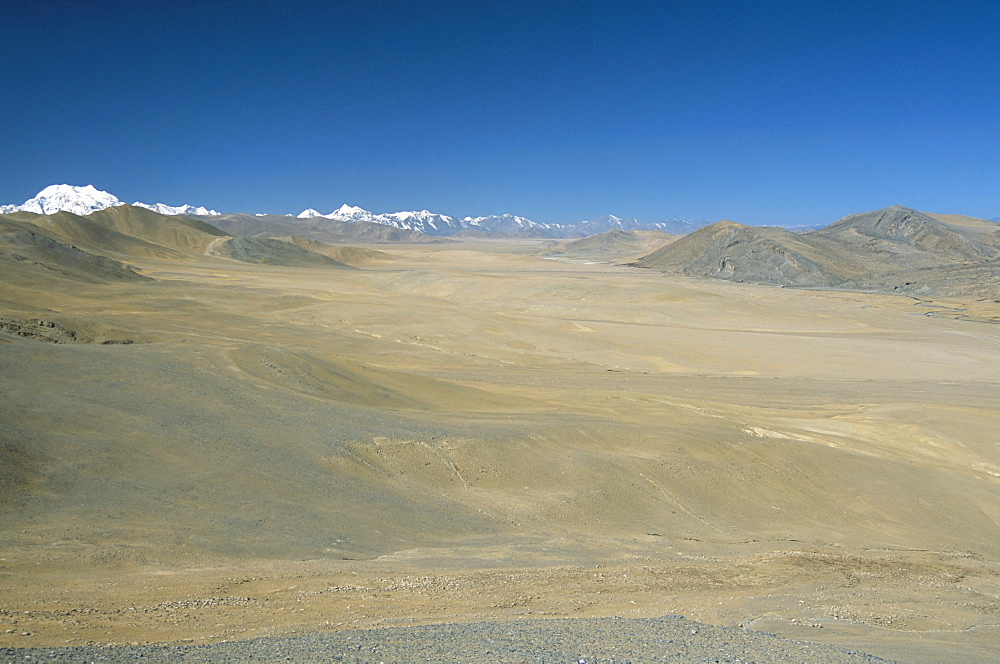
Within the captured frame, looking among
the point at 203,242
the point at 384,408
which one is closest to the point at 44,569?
the point at 384,408

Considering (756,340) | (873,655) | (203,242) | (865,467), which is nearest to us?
(873,655)

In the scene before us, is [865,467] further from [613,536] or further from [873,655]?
[873,655]

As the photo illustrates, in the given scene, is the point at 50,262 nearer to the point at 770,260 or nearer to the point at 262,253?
the point at 262,253

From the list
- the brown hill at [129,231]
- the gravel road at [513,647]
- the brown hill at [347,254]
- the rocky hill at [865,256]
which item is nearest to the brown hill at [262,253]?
the brown hill at [129,231]

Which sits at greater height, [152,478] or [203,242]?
[203,242]

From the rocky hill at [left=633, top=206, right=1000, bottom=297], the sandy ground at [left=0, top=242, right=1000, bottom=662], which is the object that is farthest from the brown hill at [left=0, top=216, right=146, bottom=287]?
the rocky hill at [left=633, top=206, right=1000, bottom=297]

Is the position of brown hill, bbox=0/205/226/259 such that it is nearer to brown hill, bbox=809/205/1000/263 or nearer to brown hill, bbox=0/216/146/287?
brown hill, bbox=0/216/146/287
